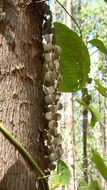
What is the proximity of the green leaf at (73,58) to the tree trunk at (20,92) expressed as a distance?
16 centimetres

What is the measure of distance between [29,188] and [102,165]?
0.26 m

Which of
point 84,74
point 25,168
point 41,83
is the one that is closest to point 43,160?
point 25,168

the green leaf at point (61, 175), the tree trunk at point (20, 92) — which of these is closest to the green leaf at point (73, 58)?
the tree trunk at point (20, 92)

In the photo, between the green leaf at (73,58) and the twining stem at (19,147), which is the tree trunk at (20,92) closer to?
the twining stem at (19,147)

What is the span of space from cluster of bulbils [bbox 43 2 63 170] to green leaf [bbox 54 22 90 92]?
163 mm

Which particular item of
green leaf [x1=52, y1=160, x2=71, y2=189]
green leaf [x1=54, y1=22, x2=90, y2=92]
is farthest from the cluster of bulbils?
green leaf [x1=54, y1=22, x2=90, y2=92]

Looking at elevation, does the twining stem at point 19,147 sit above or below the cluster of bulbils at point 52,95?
below

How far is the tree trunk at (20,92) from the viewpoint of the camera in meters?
0.62

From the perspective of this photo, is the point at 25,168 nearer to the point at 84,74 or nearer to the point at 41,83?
the point at 41,83

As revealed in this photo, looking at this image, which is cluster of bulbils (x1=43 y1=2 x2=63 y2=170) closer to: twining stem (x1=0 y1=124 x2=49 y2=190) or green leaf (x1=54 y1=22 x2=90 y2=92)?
twining stem (x1=0 y1=124 x2=49 y2=190)

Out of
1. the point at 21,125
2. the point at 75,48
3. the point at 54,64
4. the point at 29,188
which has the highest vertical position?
the point at 75,48

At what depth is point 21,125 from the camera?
2.12ft

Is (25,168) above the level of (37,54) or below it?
below

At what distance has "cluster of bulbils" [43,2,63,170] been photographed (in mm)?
661
